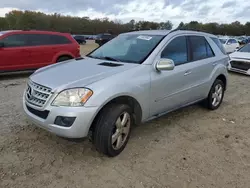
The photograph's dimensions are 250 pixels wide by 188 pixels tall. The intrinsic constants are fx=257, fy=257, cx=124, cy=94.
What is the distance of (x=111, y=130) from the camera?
10.5ft

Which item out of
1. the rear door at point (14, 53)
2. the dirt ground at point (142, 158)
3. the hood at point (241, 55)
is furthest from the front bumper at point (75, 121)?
the hood at point (241, 55)

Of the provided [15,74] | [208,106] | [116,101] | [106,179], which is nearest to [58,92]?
[116,101]

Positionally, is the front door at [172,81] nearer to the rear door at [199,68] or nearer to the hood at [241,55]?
the rear door at [199,68]

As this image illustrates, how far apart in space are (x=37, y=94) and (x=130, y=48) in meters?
1.73

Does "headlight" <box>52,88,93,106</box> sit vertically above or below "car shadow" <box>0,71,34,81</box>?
above

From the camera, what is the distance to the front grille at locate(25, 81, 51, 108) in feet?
10.3

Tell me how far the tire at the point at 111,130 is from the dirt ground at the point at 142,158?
0.16 meters

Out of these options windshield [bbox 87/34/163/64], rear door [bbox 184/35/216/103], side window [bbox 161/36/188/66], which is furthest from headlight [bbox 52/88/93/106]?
rear door [bbox 184/35/216/103]

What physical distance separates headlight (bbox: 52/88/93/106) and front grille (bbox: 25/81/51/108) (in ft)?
0.54

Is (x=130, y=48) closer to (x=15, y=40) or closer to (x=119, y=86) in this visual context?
(x=119, y=86)

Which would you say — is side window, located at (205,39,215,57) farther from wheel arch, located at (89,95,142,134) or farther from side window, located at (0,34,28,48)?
side window, located at (0,34,28,48)

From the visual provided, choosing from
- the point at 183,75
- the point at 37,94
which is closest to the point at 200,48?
the point at 183,75

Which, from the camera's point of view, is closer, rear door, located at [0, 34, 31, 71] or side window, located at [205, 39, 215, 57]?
side window, located at [205, 39, 215, 57]

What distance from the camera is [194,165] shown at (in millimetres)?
3326
